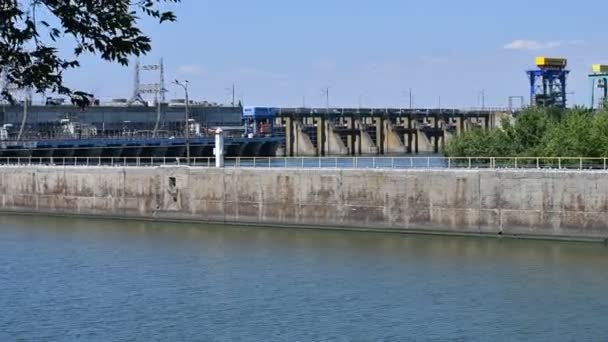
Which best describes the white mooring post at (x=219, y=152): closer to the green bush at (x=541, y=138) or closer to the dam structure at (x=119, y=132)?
the green bush at (x=541, y=138)

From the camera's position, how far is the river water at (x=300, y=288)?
28.1m

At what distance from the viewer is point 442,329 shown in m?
27.8

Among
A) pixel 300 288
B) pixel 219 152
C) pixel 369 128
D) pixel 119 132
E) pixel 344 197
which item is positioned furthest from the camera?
pixel 369 128

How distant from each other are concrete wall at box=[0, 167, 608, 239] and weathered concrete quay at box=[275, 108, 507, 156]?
272ft

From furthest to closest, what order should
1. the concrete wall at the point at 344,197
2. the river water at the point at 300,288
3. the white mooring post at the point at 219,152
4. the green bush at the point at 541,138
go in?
the white mooring post at the point at 219,152, the green bush at the point at 541,138, the concrete wall at the point at 344,197, the river water at the point at 300,288

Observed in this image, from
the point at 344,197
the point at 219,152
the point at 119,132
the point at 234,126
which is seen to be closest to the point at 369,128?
the point at 234,126

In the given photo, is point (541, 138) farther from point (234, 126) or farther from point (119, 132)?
point (234, 126)

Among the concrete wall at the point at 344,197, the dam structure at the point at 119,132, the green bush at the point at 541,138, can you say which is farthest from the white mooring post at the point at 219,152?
the dam structure at the point at 119,132

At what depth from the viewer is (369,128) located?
515 ft

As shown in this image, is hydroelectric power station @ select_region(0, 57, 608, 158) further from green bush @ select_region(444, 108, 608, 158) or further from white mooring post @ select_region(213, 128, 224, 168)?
white mooring post @ select_region(213, 128, 224, 168)

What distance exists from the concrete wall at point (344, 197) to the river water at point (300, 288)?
4.55ft

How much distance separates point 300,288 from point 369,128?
123547 millimetres

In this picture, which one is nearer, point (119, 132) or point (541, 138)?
point (541, 138)

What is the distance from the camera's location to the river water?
2811 centimetres
